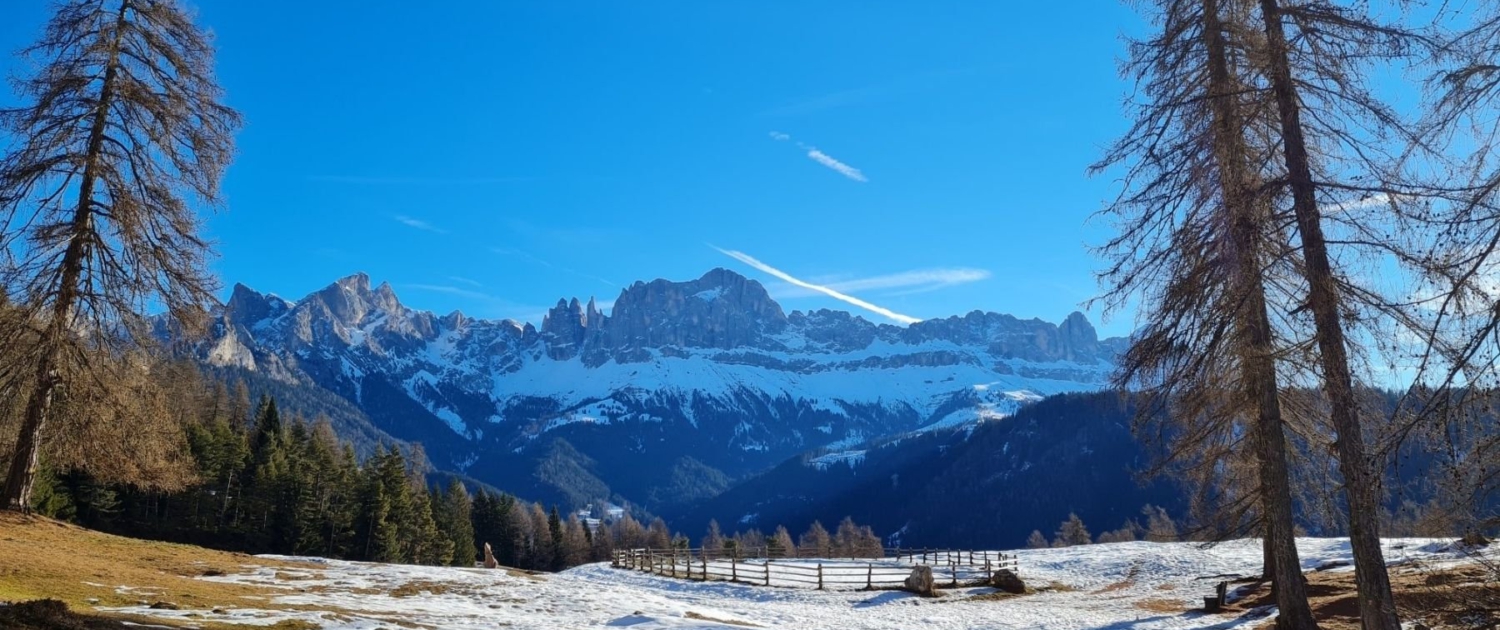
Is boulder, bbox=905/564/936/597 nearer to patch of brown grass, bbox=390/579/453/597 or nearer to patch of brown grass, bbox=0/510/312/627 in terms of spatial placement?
patch of brown grass, bbox=390/579/453/597

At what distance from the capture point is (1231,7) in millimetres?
13547

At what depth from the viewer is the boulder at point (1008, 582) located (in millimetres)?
32969

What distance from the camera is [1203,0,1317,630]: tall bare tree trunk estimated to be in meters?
12.0

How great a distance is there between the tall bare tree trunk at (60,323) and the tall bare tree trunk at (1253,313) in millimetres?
22271

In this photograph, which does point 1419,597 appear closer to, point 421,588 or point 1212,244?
point 1212,244

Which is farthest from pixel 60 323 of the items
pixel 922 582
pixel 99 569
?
pixel 922 582

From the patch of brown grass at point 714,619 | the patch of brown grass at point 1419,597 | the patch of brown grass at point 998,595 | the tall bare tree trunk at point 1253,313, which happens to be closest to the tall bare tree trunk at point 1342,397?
the patch of brown grass at point 1419,597

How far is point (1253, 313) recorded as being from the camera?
1362 cm

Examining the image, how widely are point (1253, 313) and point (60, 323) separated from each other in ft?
75.9

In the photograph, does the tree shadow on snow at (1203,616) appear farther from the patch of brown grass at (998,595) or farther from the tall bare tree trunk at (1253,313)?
the patch of brown grass at (998,595)

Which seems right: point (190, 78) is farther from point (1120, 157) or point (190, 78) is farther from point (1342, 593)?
point (1342, 593)

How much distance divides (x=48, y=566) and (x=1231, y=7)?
21.9 metres

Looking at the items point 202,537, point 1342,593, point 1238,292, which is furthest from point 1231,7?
point 202,537

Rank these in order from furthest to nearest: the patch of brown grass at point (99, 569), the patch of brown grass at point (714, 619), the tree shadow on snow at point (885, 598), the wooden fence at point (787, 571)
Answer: the wooden fence at point (787, 571), the tree shadow on snow at point (885, 598), the patch of brown grass at point (714, 619), the patch of brown grass at point (99, 569)
